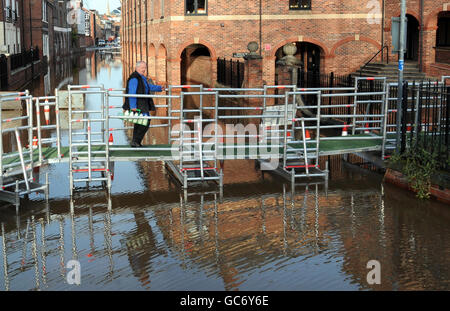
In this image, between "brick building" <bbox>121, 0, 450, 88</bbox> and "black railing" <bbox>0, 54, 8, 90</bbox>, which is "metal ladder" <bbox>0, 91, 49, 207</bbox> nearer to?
"black railing" <bbox>0, 54, 8, 90</bbox>

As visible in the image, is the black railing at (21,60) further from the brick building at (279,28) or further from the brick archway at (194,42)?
the brick archway at (194,42)

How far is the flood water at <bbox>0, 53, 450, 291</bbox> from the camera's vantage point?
23.4 ft

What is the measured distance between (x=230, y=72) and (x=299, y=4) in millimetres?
5105

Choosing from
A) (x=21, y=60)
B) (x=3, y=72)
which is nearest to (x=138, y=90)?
(x=3, y=72)

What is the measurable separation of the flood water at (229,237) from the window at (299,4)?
21.2 metres

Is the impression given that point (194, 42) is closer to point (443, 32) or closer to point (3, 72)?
point (3, 72)

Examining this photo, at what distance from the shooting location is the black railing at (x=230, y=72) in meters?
29.5

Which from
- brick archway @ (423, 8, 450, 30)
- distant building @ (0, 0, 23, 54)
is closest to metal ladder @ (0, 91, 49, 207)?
brick archway @ (423, 8, 450, 30)

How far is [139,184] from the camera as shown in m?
12.0

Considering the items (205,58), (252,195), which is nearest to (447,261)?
(252,195)

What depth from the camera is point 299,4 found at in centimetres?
3231

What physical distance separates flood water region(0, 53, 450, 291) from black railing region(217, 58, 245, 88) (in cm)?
1738
